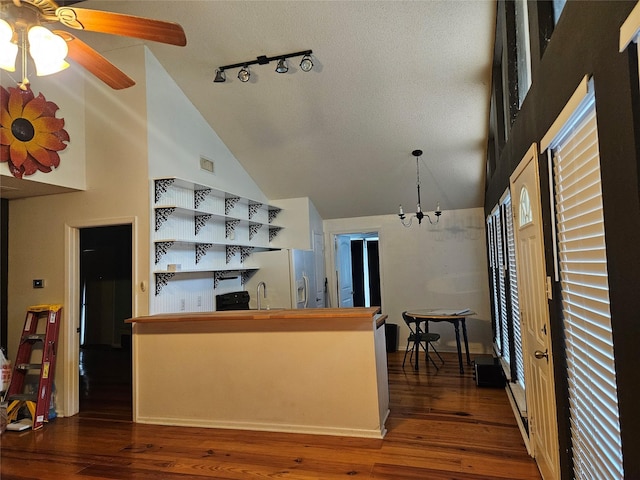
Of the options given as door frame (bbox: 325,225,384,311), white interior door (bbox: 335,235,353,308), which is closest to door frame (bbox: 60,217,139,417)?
door frame (bbox: 325,225,384,311)

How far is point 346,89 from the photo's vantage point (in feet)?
13.7

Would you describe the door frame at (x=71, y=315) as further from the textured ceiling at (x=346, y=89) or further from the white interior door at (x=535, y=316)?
the white interior door at (x=535, y=316)

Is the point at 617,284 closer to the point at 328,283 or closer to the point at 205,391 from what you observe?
the point at 205,391

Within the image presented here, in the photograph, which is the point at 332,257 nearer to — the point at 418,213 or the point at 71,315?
the point at 418,213

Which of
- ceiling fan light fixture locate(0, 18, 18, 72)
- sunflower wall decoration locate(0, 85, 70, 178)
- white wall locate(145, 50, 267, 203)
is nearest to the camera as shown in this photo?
ceiling fan light fixture locate(0, 18, 18, 72)

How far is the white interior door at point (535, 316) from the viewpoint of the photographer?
2084 mm

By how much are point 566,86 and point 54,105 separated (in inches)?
164

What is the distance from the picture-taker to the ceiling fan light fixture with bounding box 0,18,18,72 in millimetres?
1689

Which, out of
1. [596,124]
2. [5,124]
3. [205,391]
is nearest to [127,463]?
[205,391]

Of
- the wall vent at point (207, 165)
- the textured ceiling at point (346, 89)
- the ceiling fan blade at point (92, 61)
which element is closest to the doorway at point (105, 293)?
the wall vent at point (207, 165)

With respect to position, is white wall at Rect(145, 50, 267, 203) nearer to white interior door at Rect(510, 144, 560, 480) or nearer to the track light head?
the track light head

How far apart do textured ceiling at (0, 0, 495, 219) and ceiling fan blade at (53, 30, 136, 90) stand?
151 centimetres

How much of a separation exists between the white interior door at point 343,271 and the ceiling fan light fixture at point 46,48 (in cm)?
530

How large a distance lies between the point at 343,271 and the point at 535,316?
4.85 m
